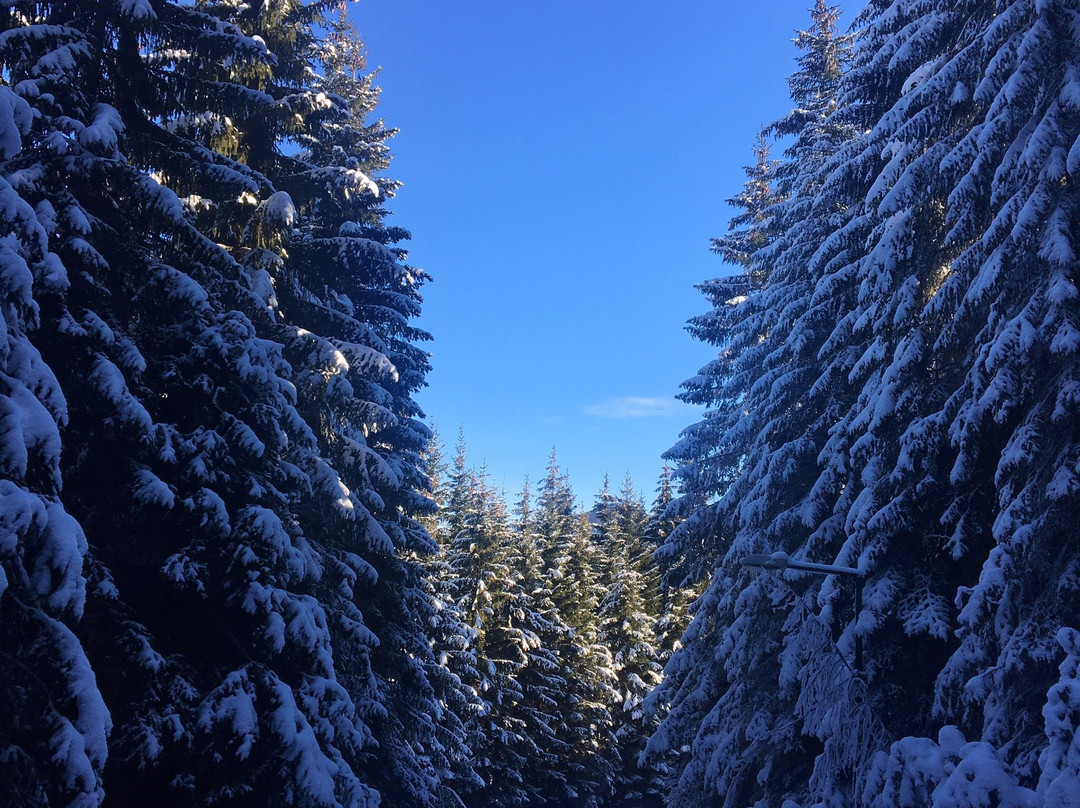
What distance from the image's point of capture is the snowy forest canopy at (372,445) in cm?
696

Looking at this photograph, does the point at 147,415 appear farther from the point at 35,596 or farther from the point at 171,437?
the point at 35,596

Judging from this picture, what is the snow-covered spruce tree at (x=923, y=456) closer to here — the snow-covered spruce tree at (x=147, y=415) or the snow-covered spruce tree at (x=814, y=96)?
the snow-covered spruce tree at (x=814, y=96)

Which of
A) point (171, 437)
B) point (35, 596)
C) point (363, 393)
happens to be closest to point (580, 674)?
point (363, 393)

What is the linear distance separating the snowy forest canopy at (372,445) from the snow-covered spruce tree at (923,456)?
0.18 feet

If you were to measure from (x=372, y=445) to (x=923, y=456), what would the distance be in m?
11.8

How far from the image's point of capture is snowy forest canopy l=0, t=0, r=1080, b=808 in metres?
6.96

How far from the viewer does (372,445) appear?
1656 centimetres

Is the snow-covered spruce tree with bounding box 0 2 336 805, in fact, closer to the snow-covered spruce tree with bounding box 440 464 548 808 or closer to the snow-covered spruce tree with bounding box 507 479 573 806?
the snow-covered spruce tree with bounding box 440 464 548 808

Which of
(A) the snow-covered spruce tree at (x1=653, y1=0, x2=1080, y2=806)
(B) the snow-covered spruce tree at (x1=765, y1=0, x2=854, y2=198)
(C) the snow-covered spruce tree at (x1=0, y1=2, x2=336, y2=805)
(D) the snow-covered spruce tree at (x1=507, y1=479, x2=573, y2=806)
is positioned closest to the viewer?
(A) the snow-covered spruce tree at (x1=653, y1=0, x2=1080, y2=806)

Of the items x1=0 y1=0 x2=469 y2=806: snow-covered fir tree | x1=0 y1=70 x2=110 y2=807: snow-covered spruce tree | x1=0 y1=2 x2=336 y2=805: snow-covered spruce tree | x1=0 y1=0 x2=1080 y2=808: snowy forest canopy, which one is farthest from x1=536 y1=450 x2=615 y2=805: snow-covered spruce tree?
x1=0 y1=70 x2=110 y2=807: snow-covered spruce tree

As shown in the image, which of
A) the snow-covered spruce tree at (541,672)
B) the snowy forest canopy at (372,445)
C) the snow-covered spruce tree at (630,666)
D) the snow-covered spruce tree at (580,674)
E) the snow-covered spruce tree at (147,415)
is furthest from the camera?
the snow-covered spruce tree at (630,666)

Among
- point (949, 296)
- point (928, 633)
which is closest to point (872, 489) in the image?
point (928, 633)

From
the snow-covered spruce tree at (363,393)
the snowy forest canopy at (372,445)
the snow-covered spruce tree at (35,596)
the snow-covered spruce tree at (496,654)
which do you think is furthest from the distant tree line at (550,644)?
the snow-covered spruce tree at (35,596)

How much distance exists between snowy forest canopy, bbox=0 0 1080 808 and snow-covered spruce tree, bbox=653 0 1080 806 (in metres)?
0.06
